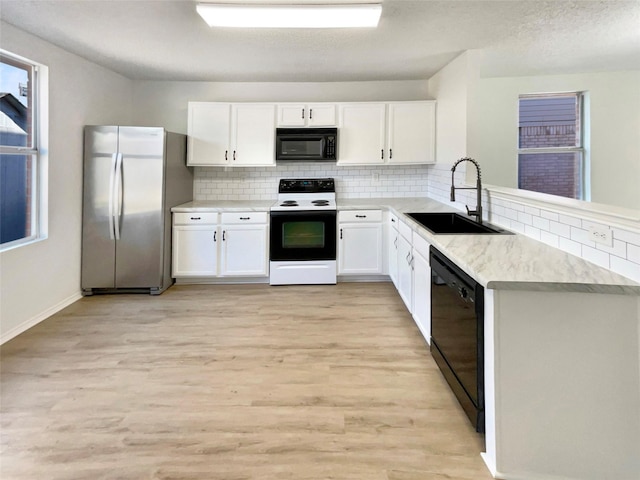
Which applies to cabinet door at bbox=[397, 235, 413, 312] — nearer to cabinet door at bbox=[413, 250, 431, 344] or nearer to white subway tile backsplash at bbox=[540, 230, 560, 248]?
cabinet door at bbox=[413, 250, 431, 344]

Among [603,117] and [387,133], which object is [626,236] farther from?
[603,117]

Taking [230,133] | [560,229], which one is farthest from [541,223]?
[230,133]

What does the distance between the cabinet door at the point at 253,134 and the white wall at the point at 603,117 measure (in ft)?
8.26

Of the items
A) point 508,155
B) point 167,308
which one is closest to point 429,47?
point 508,155

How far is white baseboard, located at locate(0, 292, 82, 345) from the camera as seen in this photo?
2.91m

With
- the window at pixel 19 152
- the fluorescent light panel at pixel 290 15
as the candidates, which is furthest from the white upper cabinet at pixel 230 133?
the fluorescent light panel at pixel 290 15

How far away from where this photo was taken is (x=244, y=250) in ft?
14.0

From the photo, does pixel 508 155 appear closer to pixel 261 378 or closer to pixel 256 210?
pixel 256 210

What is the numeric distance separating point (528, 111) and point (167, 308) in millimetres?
4813

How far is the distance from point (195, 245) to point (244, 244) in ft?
1.77

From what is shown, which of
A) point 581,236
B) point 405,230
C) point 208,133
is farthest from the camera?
point 208,133

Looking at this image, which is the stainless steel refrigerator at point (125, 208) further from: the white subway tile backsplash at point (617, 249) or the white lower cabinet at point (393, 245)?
the white subway tile backsplash at point (617, 249)

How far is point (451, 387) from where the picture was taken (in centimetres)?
214

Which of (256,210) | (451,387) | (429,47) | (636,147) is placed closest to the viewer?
(451,387)
